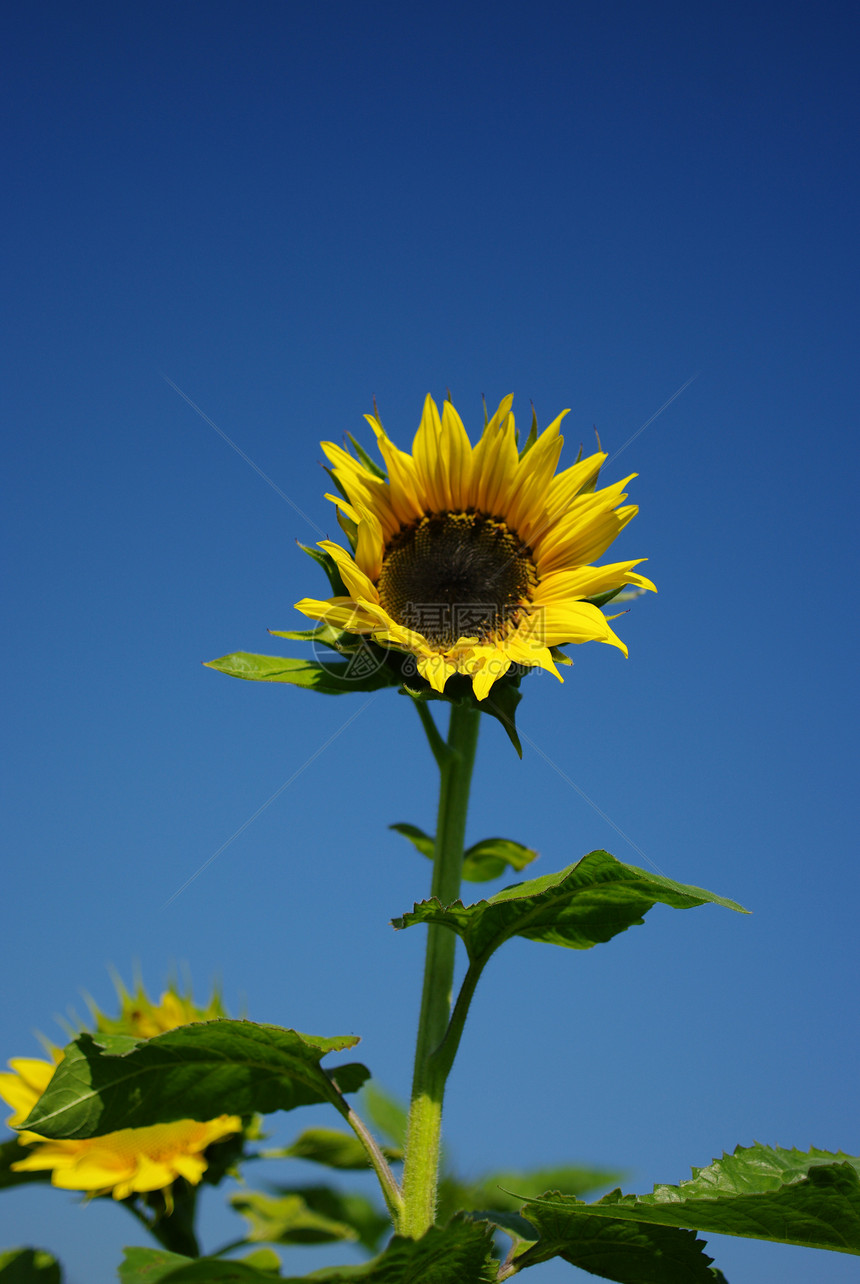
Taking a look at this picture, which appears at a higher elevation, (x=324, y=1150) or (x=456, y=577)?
(x=456, y=577)

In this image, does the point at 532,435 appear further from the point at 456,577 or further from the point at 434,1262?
the point at 434,1262

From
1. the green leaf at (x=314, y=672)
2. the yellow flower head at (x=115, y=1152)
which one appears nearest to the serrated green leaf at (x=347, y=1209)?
the yellow flower head at (x=115, y=1152)

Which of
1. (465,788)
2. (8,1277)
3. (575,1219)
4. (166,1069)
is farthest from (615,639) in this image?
(8,1277)

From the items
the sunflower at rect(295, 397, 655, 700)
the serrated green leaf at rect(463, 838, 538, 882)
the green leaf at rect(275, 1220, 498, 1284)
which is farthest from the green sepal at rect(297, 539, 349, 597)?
the green leaf at rect(275, 1220, 498, 1284)

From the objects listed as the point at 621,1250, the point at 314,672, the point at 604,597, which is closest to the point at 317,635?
the point at 314,672

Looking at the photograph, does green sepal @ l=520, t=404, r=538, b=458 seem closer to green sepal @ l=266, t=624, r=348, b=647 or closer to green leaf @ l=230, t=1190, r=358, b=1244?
green sepal @ l=266, t=624, r=348, b=647

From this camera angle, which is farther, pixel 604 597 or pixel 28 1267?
pixel 604 597
